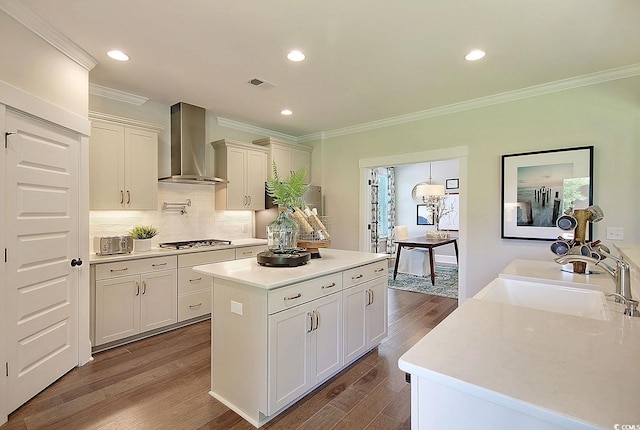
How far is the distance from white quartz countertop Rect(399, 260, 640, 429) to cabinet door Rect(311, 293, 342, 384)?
3.82 ft

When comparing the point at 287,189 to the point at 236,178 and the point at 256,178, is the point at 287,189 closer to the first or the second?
the point at 236,178

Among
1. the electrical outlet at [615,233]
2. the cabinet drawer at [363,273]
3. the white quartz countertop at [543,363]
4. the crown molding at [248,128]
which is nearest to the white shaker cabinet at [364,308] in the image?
the cabinet drawer at [363,273]

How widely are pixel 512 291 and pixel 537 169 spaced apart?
218 centimetres

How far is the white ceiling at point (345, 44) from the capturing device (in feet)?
7.09

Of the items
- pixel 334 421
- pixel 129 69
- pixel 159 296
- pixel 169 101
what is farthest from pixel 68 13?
pixel 334 421

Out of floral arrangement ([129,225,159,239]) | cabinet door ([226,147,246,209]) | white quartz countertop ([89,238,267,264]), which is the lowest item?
white quartz countertop ([89,238,267,264])

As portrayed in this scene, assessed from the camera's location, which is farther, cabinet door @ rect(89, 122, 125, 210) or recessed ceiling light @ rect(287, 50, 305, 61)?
cabinet door @ rect(89, 122, 125, 210)

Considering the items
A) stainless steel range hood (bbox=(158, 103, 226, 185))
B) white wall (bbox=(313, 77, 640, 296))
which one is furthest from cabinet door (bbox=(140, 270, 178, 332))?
white wall (bbox=(313, 77, 640, 296))

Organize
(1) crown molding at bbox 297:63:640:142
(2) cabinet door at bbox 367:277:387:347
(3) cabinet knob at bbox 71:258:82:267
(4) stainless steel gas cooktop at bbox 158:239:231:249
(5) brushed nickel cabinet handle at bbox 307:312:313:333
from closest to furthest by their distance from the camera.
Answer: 1. (5) brushed nickel cabinet handle at bbox 307:312:313:333
2. (3) cabinet knob at bbox 71:258:82:267
3. (2) cabinet door at bbox 367:277:387:347
4. (1) crown molding at bbox 297:63:640:142
5. (4) stainless steel gas cooktop at bbox 158:239:231:249

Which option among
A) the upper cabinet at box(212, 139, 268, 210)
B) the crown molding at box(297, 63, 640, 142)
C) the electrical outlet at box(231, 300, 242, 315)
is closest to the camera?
the electrical outlet at box(231, 300, 242, 315)

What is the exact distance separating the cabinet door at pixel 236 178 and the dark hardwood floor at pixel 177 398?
6.74 feet

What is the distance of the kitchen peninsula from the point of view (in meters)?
1.96

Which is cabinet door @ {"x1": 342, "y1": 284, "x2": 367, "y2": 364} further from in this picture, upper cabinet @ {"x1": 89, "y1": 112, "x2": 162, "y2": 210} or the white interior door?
upper cabinet @ {"x1": 89, "y1": 112, "x2": 162, "y2": 210}

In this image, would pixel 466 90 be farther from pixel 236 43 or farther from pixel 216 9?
pixel 216 9
